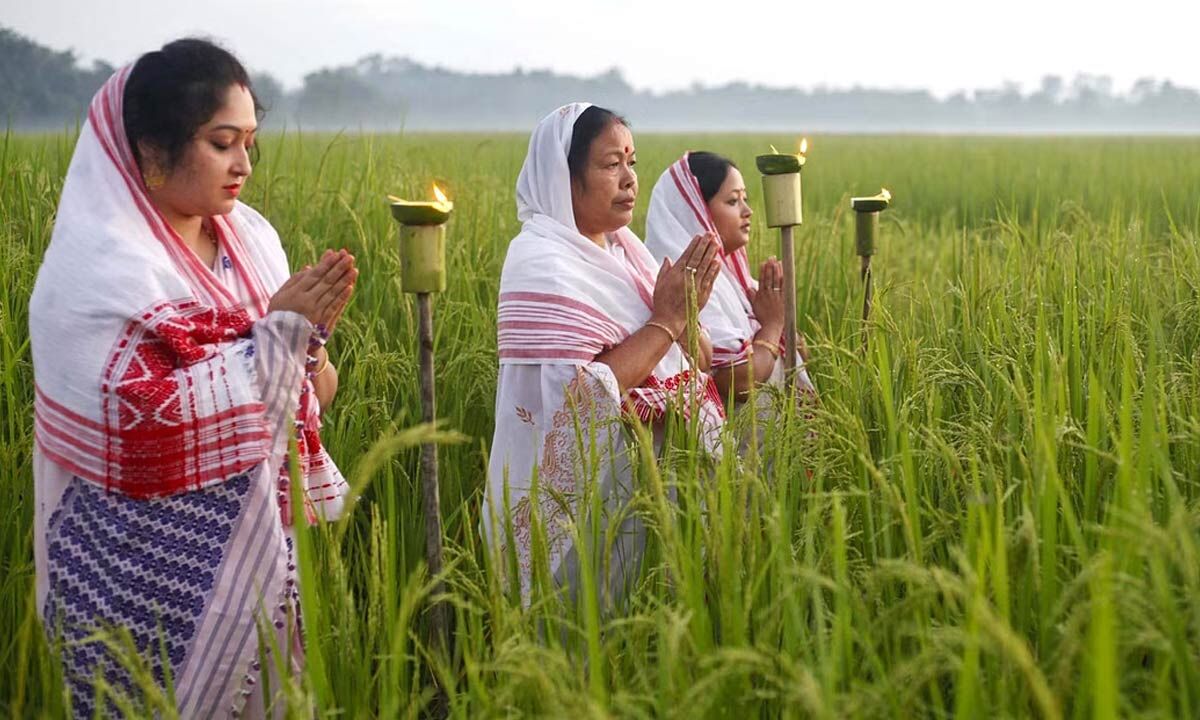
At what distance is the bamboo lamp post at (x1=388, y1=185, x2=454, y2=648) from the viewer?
183 cm

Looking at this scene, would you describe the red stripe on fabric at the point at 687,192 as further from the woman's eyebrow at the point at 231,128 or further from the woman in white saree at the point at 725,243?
the woman's eyebrow at the point at 231,128

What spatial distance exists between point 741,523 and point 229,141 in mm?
1102

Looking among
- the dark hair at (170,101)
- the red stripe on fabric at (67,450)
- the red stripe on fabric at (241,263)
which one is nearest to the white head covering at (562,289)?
the red stripe on fabric at (241,263)

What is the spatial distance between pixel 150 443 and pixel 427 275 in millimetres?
524

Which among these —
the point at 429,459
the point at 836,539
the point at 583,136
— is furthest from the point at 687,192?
the point at 836,539

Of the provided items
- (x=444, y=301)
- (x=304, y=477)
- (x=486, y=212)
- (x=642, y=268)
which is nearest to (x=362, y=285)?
(x=444, y=301)

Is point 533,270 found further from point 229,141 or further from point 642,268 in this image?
point 229,141

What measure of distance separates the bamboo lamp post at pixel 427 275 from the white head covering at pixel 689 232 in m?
1.24

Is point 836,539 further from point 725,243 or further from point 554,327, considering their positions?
point 725,243

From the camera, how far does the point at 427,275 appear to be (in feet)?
6.15

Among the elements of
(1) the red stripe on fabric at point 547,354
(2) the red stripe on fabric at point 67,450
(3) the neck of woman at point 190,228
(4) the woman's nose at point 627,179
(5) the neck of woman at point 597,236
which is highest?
(4) the woman's nose at point 627,179

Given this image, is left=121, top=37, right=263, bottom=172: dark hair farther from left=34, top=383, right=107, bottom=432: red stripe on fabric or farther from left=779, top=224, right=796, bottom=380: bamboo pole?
left=779, top=224, right=796, bottom=380: bamboo pole

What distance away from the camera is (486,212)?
16.3 ft

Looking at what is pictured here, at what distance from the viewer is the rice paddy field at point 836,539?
1.38m
